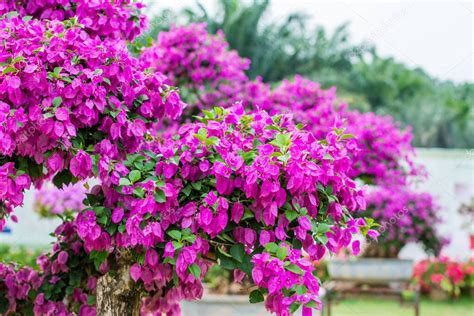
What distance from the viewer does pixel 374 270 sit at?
5277 mm

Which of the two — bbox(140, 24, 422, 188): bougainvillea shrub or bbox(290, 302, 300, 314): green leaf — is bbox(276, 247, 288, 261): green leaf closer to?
bbox(290, 302, 300, 314): green leaf

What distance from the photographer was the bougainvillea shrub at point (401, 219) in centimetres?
577

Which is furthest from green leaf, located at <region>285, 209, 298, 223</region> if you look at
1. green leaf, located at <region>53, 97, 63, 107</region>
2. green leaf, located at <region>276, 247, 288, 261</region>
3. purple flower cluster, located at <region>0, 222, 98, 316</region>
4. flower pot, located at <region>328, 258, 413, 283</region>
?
flower pot, located at <region>328, 258, 413, 283</region>

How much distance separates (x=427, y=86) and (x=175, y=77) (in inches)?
543

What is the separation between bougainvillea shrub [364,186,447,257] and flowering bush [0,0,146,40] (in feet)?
10.6

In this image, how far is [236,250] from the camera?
2158 mm

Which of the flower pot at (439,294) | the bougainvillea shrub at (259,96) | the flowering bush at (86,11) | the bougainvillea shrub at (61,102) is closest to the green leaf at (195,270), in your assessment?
the bougainvillea shrub at (61,102)

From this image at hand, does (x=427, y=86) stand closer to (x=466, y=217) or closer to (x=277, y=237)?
(x=466, y=217)

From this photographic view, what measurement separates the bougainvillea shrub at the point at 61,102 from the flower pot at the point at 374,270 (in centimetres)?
329

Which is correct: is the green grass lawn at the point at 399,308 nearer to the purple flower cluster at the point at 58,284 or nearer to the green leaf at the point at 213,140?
the purple flower cluster at the point at 58,284

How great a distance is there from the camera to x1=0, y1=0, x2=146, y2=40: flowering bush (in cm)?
264

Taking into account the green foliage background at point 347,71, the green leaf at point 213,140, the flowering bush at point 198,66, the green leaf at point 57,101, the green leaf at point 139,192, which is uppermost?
the green foliage background at point 347,71

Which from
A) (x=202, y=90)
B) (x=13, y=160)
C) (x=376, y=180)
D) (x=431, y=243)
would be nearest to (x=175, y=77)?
(x=202, y=90)

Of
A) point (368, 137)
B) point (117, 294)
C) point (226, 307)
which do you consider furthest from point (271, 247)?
point (368, 137)
